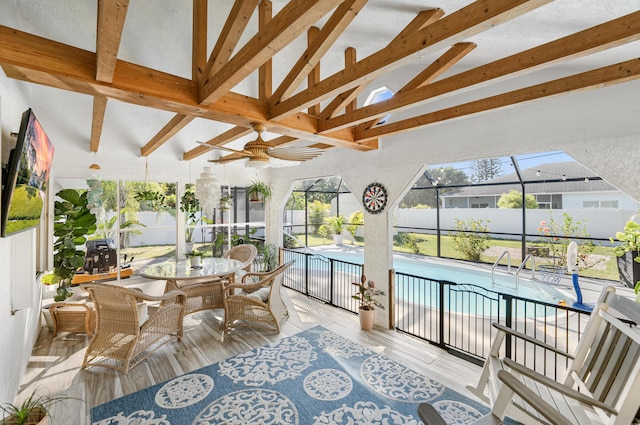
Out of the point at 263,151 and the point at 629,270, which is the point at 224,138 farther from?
the point at 629,270

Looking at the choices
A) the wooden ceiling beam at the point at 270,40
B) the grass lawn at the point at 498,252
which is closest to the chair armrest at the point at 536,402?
the wooden ceiling beam at the point at 270,40

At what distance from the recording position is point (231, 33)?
204 cm

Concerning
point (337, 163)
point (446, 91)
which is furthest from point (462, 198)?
point (446, 91)

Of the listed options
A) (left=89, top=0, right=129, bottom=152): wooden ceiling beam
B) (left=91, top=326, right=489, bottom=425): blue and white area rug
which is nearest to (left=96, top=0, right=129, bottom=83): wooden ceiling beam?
(left=89, top=0, right=129, bottom=152): wooden ceiling beam

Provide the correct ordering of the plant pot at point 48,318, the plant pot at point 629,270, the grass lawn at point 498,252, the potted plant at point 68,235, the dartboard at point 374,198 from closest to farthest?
the potted plant at point 68,235
the plant pot at point 48,318
the dartboard at point 374,198
the plant pot at point 629,270
the grass lawn at point 498,252

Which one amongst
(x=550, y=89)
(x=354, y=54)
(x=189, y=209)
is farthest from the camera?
(x=189, y=209)

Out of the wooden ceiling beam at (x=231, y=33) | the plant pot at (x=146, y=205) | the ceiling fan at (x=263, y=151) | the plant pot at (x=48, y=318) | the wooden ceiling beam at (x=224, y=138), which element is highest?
the wooden ceiling beam at (x=231, y=33)

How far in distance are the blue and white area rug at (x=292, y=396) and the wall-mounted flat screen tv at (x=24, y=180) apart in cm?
175

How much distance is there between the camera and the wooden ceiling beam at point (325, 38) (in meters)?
1.96

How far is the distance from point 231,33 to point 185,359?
3.37 meters

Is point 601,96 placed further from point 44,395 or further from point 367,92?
point 44,395

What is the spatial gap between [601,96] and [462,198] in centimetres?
978

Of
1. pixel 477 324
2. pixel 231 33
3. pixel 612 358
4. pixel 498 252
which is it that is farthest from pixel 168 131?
pixel 498 252

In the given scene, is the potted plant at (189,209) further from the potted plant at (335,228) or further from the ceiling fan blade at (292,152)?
the potted plant at (335,228)
